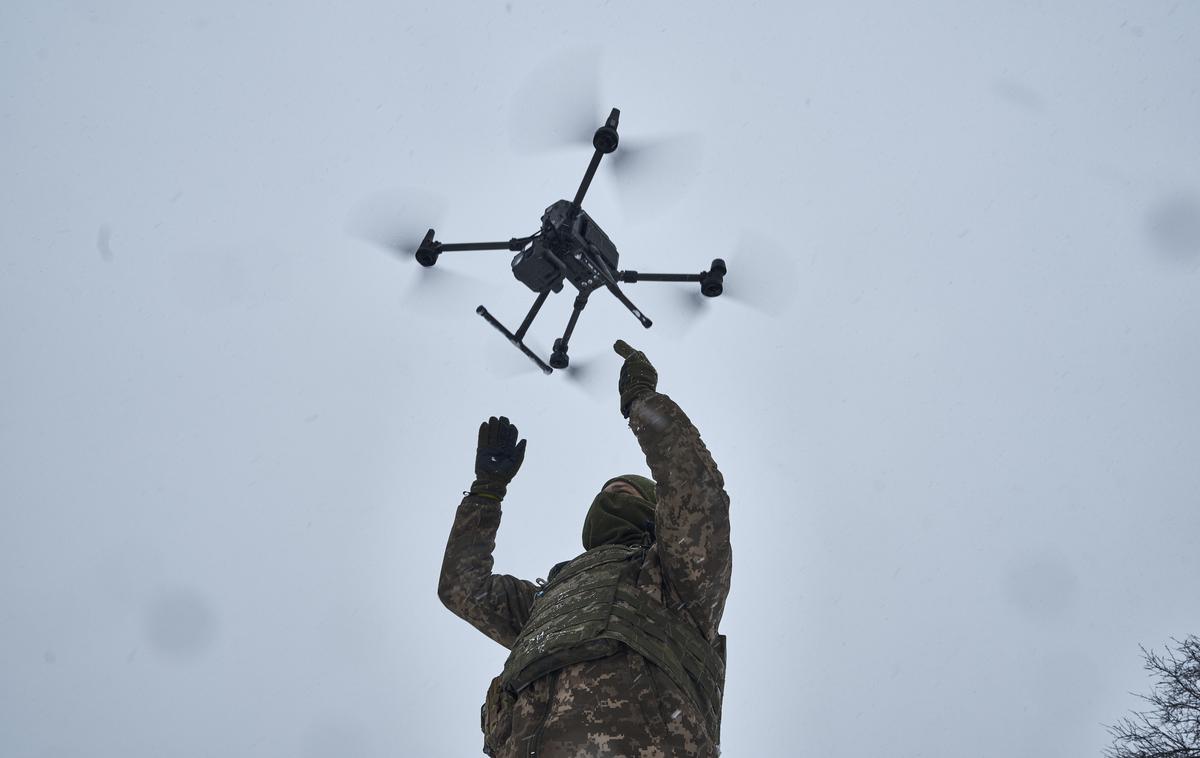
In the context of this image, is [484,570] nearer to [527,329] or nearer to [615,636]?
[615,636]

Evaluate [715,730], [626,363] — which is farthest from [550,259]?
[715,730]

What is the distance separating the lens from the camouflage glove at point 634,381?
5.57m

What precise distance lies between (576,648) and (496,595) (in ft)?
5.81

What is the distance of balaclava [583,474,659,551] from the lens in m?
6.05

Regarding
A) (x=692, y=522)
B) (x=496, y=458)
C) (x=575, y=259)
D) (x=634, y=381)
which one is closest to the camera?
(x=692, y=522)

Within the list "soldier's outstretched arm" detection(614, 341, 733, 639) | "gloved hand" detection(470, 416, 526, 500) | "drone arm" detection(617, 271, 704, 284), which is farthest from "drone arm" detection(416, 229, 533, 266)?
"soldier's outstretched arm" detection(614, 341, 733, 639)

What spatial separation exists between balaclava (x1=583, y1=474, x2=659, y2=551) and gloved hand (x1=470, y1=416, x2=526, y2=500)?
78 centimetres

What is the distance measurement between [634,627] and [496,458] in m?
2.57

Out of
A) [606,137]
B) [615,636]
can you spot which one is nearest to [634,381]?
[615,636]

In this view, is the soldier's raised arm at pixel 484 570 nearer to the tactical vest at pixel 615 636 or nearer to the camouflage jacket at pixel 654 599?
the camouflage jacket at pixel 654 599

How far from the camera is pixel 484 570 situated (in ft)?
20.3

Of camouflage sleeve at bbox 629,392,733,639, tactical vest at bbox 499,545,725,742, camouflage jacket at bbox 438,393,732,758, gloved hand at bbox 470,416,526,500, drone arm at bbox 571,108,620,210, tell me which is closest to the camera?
camouflage jacket at bbox 438,393,732,758

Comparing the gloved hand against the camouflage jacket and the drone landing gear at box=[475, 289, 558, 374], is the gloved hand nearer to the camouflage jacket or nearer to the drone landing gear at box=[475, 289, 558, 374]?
the camouflage jacket

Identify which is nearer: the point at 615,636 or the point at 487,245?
the point at 615,636
